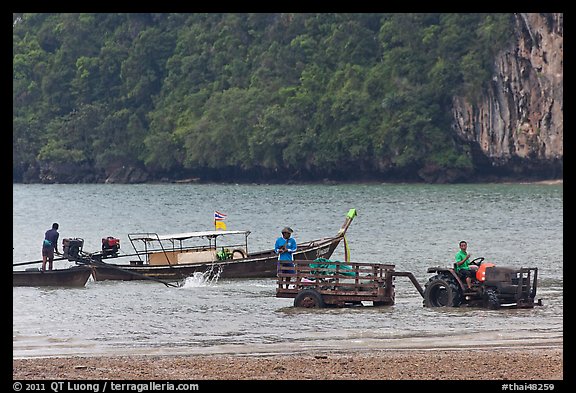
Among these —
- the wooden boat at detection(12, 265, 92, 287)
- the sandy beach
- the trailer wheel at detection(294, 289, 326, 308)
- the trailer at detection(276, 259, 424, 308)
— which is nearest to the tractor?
the trailer at detection(276, 259, 424, 308)

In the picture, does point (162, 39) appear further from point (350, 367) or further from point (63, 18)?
point (350, 367)

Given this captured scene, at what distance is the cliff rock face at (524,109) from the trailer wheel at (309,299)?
76.1m

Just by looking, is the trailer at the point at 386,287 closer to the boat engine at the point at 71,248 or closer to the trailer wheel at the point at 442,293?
the trailer wheel at the point at 442,293

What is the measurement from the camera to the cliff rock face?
99.1 m

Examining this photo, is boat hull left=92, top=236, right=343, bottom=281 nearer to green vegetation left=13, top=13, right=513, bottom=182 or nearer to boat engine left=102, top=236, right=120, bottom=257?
boat engine left=102, top=236, right=120, bottom=257

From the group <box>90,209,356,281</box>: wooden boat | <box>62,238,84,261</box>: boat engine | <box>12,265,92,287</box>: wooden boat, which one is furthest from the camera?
<box>90,209,356,281</box>: wooden boat

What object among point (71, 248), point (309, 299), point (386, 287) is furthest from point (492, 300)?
point (71, 248)

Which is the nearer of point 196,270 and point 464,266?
point 464,266

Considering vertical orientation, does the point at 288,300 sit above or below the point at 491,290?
below

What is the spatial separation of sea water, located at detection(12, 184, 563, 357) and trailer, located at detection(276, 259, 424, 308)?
0.88 ft

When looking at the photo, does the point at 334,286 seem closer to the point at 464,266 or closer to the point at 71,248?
the point at 464,266

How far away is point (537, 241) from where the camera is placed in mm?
47312

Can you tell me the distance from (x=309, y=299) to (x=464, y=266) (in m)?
3.01

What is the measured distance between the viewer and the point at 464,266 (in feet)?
77.1
